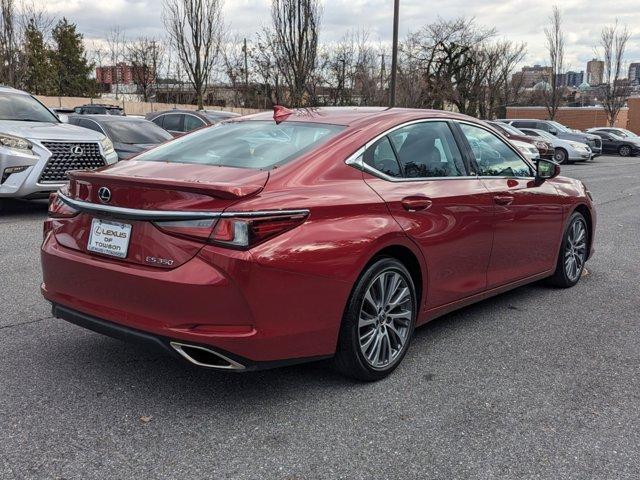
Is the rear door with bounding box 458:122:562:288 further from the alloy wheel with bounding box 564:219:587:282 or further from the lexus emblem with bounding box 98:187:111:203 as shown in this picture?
the lexus emblem with bounding box 98:187:111:203

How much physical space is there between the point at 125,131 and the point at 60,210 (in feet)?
28.0

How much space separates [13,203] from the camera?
10336 mm

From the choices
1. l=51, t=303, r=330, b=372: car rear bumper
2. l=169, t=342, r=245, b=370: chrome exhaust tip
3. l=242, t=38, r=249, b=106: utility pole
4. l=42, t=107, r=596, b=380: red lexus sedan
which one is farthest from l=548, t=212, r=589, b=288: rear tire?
l=242, t=38, r=249, b=106: utility pole

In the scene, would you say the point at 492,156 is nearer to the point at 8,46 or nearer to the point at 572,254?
the point at 572,254

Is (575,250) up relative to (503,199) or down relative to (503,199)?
down

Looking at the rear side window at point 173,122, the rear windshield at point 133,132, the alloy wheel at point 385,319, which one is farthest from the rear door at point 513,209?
the rear side window at point 173,122

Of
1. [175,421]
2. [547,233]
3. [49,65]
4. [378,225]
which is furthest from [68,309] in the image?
[49,65]

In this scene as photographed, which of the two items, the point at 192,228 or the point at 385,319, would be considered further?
the point at 385,319

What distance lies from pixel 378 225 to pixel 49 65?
4559 cm

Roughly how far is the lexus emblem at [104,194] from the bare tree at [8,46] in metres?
25.0

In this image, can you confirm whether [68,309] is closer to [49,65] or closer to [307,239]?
[307,239]

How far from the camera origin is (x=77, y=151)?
8891mm

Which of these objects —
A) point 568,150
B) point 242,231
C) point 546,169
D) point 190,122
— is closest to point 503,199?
point 546,169

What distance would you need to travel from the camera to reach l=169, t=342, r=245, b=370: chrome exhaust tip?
2973 mm
